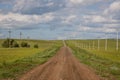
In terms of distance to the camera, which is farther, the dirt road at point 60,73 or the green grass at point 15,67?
the green grass at point 15,67

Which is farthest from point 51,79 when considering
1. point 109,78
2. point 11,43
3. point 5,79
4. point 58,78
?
point 11,43

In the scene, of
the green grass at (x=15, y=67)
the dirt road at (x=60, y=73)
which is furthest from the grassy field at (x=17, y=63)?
the dirt road at (x=60, y=73)

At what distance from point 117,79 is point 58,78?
4.61 m

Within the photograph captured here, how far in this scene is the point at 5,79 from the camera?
2125 centimetres

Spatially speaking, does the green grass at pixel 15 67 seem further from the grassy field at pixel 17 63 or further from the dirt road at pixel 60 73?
the dirt road at pixel 60 73

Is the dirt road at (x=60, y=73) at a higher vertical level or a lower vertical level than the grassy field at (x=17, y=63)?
higher

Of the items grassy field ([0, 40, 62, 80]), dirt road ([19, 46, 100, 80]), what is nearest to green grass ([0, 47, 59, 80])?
grassy field ([0, 40, 62, 80])

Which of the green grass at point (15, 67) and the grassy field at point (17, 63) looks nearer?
the green grass at point (15, 67)

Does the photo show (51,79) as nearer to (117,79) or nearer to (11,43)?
(117,79)

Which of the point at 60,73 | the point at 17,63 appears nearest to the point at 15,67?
the point at 17,63

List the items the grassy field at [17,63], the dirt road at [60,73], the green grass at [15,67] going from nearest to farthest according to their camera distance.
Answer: the dirt road at [60,73] < the green grass at [15,67] < the grassy field at [17,63]

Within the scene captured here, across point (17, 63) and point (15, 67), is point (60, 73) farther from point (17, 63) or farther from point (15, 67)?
point (17, 63)

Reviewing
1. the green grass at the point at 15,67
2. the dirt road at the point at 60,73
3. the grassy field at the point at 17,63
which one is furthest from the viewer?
the grassy field at the point at 17,63

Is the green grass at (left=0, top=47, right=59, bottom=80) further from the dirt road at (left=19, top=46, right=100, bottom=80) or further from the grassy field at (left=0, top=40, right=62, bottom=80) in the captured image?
the dirt road at (left=19, top=46, right=100, bottom=80)
